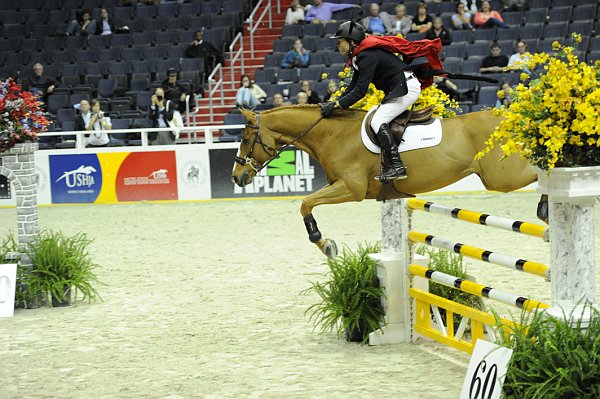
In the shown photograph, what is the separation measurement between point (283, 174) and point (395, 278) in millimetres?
8568

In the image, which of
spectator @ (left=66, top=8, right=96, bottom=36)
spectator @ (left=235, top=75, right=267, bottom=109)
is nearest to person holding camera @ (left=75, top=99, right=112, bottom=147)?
spectator @ (left=235, top=75, right=267, bottom=109)

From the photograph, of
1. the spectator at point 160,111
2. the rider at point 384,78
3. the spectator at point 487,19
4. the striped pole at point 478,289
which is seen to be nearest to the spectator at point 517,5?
the spectator at point 487,19

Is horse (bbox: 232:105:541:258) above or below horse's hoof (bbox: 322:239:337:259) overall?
above

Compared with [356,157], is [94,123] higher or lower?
higher

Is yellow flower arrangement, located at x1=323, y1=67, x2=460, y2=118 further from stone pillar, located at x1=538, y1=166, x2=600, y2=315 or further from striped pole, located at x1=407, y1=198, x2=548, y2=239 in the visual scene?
stone pillar, located at x1=538, y1=166, x2=600, y2=315

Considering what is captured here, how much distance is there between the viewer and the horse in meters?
6.46

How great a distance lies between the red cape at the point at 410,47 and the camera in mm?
6379

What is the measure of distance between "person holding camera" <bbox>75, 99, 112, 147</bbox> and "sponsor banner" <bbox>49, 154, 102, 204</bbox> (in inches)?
16.8

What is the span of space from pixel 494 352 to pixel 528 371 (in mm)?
304

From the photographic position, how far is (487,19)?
56.7 ft

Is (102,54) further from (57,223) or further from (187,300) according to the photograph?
(187,300)

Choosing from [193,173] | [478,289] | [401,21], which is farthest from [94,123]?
[478,289]

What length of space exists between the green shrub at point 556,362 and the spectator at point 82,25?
1703 centimetres

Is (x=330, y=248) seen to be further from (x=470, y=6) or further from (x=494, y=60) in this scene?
(x=470, y=6)
